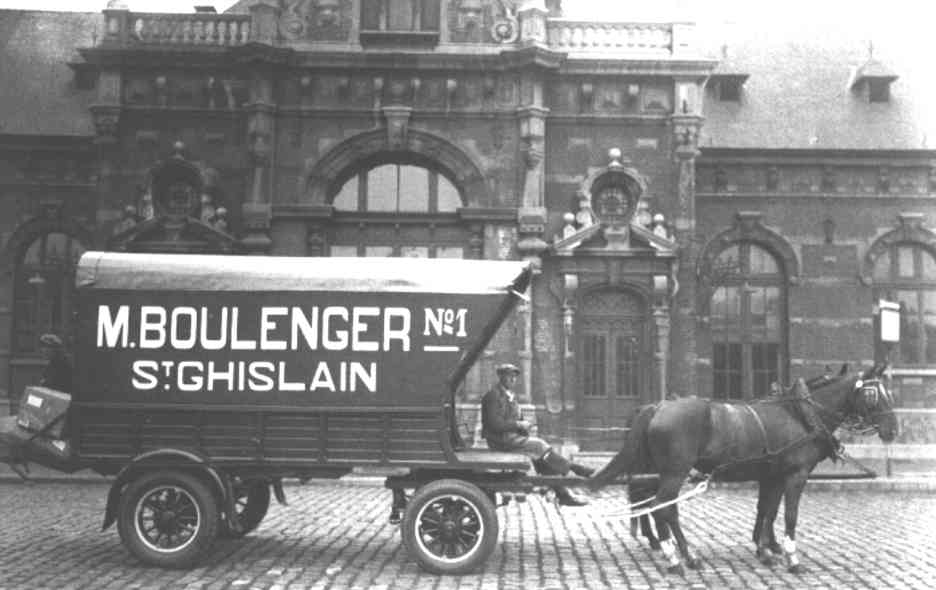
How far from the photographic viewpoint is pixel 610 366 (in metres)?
21.7

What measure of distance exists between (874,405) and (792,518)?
1.37 m

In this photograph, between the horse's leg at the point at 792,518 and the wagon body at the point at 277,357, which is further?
the wagon body at the point at 277,357

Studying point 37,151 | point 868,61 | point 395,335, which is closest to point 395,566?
point 395,335

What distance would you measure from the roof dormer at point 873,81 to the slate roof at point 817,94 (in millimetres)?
63

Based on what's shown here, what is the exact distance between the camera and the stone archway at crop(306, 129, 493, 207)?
21562 millimetres

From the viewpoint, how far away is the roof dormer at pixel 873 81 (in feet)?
81.8

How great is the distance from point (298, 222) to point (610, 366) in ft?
22.7

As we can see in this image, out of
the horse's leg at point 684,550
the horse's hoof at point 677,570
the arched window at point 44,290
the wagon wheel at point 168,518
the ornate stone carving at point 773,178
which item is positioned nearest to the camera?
the horse's hoof at point 677,570

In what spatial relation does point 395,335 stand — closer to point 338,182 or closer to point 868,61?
point 338,182

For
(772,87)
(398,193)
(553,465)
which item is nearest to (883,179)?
(772,87)

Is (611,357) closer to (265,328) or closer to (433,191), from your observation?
(433,191)

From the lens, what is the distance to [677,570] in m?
9.14

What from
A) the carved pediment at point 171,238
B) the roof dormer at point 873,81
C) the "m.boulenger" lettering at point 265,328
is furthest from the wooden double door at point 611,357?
the "m.boulenger" lettering at point 265,328

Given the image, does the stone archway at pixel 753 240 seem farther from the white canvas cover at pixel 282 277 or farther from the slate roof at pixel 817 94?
the white canvas cover at pixel 282 277
